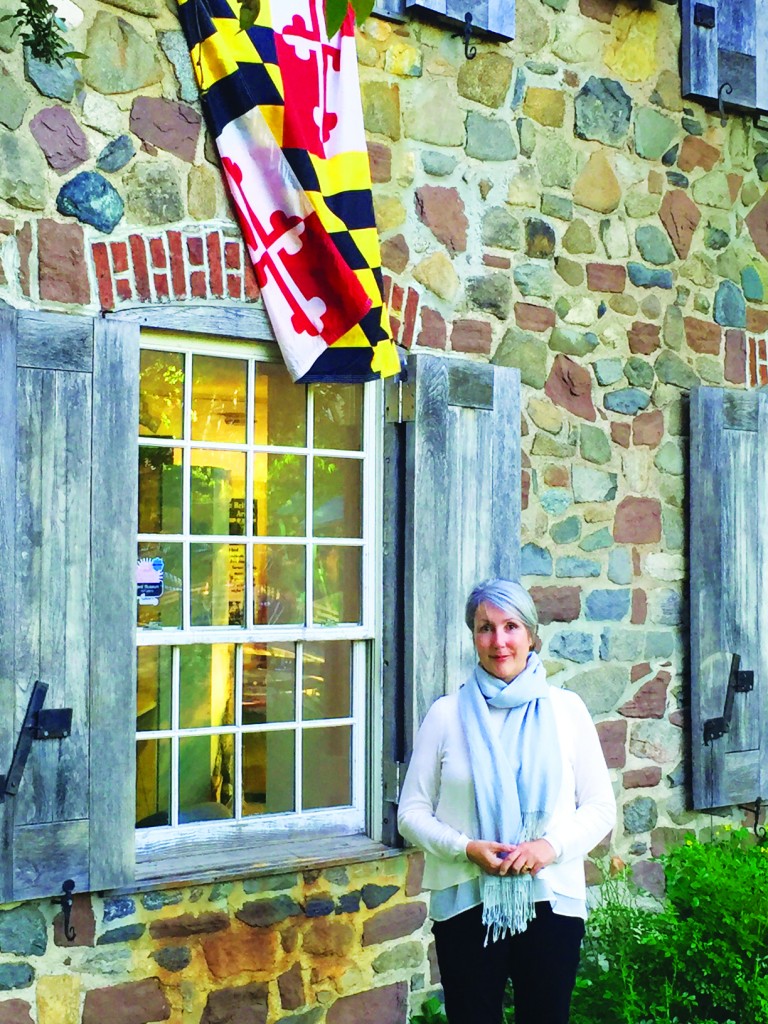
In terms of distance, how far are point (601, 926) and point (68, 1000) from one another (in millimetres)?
1897

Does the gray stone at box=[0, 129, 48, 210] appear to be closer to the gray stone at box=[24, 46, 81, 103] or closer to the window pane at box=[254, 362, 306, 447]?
the gray stone at box=[24, 46, 81, 103]

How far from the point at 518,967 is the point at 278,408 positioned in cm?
216

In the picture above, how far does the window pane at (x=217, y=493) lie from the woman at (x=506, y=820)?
127 cm

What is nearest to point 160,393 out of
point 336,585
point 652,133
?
point 336,585

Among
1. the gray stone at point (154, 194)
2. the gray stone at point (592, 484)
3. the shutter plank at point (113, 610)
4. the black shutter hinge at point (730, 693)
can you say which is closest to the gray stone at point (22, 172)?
the gray stone at point (154, 194)

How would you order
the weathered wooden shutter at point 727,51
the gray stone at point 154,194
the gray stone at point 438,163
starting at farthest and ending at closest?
the weathered wooden shutter at point 727,51
the gray stone at point 438,163
the gray stone at point 154,194

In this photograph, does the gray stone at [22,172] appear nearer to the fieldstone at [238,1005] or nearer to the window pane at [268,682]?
the window pane at [268,682]

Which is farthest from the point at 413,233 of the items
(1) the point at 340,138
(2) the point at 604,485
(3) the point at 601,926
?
(3) the point at 601,926

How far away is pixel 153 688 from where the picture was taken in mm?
4340

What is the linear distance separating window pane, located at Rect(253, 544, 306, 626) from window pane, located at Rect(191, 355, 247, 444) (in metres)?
0.43

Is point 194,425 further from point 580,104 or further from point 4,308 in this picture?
point 580,104

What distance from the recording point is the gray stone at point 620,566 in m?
5.34

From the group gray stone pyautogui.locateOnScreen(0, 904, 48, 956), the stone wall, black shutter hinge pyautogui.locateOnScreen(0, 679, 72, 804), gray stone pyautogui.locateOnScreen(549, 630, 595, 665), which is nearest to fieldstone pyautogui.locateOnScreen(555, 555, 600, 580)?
the stone wall

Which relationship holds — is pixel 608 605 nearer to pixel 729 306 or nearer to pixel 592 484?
pixel 592 484
